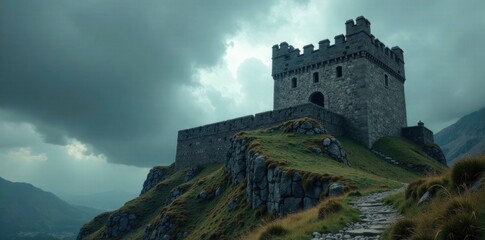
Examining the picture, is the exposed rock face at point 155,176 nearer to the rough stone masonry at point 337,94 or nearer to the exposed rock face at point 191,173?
the rough stone masonry at point 337,94

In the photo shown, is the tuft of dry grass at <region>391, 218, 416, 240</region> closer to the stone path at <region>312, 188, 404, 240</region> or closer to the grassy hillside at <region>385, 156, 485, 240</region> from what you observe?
the grassy hillside at <region>385, 156, 485, 240</region>

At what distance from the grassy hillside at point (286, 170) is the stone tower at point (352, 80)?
455 centimetres

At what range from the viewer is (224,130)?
1980 inches

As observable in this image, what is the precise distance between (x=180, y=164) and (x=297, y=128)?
2789 centimetres

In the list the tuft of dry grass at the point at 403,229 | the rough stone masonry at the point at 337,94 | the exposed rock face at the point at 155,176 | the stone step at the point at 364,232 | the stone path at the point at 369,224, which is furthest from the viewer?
the exposed rock face at the point at 155,176

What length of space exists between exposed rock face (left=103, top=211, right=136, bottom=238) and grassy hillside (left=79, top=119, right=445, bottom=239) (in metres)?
0.76

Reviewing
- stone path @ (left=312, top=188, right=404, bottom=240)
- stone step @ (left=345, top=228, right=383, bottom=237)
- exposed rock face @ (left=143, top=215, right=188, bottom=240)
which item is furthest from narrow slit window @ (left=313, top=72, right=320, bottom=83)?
stone step @ (left=345, top=228, right=383, bottom=237)

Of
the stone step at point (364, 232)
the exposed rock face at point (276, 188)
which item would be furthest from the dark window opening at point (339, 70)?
the stone step at point (364, 232)

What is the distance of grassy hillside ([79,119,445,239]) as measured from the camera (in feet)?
46.4

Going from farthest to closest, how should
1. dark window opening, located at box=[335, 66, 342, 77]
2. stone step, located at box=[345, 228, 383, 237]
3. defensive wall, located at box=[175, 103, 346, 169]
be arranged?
dark window opening, located at box=[335, 66, 342, 77] → defensive wall, located at box=[175, 103, 346, 169] → stone step, located at box=[345, 228, 383, 237]

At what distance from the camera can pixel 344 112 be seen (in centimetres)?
4788

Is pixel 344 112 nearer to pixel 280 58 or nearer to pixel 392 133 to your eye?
pixel 392 133

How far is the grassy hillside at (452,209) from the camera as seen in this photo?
24.1ft

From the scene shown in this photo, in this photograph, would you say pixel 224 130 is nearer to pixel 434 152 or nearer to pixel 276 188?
pixel 276 188
